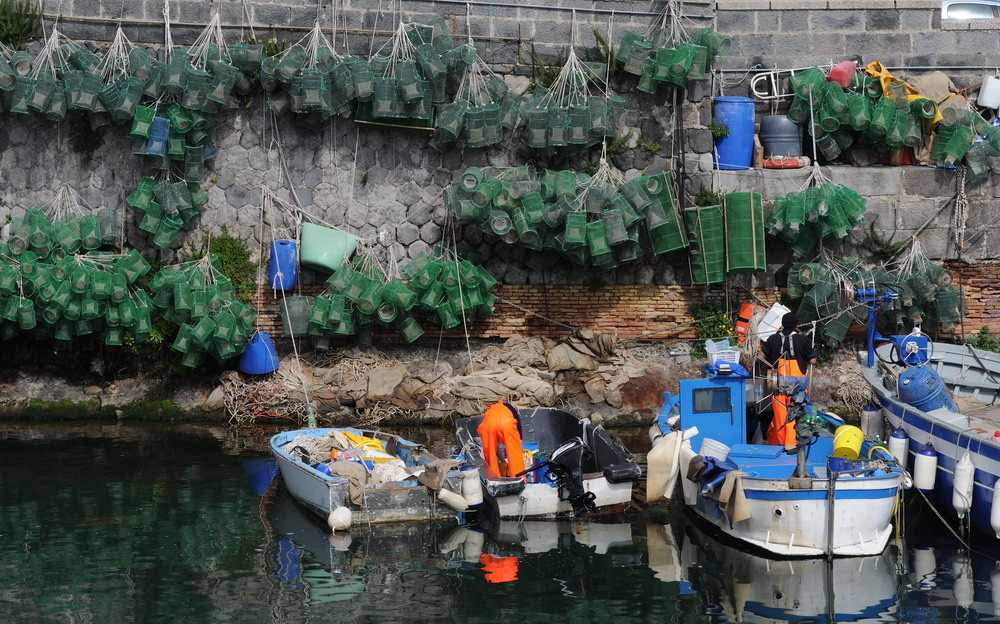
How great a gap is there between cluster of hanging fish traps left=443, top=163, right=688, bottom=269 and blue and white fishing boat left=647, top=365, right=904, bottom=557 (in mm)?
3220

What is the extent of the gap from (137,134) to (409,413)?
4.99 m

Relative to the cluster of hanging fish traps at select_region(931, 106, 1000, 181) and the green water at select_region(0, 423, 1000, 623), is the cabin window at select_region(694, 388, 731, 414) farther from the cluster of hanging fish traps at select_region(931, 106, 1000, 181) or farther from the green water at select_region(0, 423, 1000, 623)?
the cluster of hanging fish traps at select_region(931, 106, 1000, 181)

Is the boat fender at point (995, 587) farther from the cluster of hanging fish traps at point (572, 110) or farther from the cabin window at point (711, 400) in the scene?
the cluster of hanging fish traps at point (572, 110)

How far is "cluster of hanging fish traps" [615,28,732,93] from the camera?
15.7 m

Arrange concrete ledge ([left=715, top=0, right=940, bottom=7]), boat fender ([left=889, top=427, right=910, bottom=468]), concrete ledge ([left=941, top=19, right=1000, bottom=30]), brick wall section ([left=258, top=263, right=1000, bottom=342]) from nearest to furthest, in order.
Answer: boat fender ([left=889, top=427, right=910, bottom=468]) → brick wall section ([left=258, top=263, right=1000, bottom=342]) → concrete ledge ([left=715, top=0, right=940, bottom=7]) → concrete ledge ([left=941, top=19, right=1000, bottom=30])

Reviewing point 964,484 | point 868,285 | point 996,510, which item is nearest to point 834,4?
point 868,285

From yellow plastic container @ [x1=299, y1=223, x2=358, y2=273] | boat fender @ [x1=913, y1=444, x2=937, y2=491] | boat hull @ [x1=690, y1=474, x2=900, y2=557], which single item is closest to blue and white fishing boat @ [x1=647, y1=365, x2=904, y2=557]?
boat hull @ [x1=690, y1=474, x2=900, y2=557]

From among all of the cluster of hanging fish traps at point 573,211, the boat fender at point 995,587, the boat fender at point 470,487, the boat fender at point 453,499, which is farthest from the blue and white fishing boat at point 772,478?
the cluster of hanging fish traps at point 573,211

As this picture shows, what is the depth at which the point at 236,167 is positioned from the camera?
1623cm

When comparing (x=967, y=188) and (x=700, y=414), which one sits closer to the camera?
(x=700, y=414)

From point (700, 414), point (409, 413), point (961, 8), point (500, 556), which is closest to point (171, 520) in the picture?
point (500, 556)

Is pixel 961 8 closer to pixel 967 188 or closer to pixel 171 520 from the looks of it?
pixel 967 188

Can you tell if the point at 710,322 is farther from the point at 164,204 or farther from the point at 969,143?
the point at 164,204

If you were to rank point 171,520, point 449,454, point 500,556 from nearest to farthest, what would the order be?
point 500,556 < point 171,520 < point 449,454
